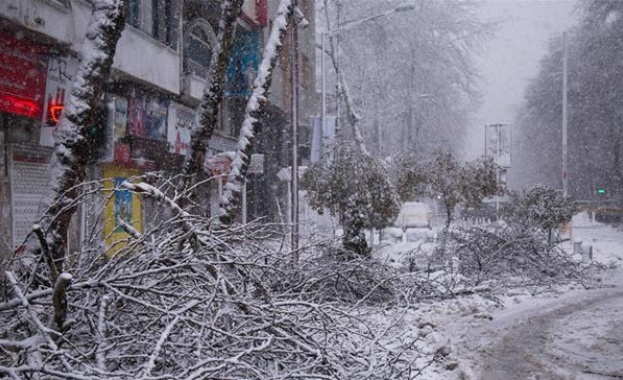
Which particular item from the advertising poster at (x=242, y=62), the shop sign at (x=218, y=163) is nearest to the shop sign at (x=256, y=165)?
the shop sign at (x=218, y=163)

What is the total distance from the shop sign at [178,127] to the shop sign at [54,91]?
4899 millimetres

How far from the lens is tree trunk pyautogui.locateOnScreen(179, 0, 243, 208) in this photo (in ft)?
29.9

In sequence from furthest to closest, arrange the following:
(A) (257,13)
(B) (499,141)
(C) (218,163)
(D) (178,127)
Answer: (B) (499,141) → (A) (257,13) → (C) (218,163) → (D) (178,127)

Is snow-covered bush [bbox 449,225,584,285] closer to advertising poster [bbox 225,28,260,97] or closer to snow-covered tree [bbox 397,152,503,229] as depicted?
snow-covered tree [bbox 397,152,503,229]

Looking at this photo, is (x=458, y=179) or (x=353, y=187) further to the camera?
(x=458, y=179)

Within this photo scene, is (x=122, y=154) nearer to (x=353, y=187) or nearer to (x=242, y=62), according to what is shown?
(x=353, y=187)

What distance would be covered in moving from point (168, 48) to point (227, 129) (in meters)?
7.66

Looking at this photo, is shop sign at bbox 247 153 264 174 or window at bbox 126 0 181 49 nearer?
window at bbox 126 0 181 49

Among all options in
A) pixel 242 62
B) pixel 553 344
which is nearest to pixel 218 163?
pixel 242 62

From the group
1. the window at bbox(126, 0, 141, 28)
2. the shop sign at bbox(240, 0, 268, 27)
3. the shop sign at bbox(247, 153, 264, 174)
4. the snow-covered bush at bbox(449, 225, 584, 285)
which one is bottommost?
the snow-covered bush at bbox(449, 225, 584, 285)

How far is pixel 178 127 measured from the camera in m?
17.1

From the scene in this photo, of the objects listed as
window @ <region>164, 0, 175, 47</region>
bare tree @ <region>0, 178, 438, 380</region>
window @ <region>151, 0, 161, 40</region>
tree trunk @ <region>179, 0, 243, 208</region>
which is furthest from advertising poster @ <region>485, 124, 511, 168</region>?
bare tree @ <region>0, 178, 438, 380</region>

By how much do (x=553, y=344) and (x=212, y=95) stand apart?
18.5 feet

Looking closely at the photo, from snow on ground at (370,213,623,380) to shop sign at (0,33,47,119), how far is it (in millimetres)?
6867
